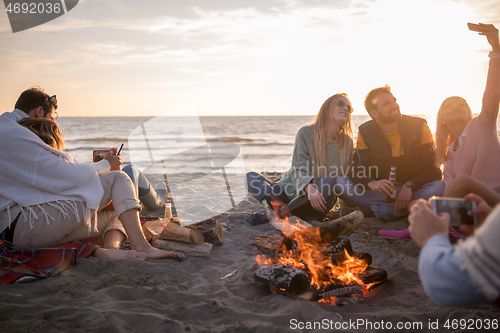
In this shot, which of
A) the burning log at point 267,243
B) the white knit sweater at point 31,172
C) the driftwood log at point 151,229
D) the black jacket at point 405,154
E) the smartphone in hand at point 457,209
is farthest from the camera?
the black jacket at point 405,154

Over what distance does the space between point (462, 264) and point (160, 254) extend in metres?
2.74

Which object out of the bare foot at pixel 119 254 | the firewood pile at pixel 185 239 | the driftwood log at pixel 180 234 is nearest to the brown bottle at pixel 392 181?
the firewood pile at pixel 185 239

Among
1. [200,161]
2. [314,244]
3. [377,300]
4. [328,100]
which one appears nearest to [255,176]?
[328,100]

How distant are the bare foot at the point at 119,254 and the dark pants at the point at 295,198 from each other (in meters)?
2.04

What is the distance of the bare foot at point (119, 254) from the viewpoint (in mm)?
3129

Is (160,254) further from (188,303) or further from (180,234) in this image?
(188,303)

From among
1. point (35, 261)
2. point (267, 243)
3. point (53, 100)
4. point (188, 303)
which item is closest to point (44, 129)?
point (53, 100)

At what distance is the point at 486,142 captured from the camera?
3580mm

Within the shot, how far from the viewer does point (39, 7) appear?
4.28 meters

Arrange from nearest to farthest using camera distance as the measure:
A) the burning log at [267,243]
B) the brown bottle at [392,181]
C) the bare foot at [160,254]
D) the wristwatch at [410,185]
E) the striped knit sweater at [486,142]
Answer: the bare foot at [160,254], the striped knit sweater at [486,142], the burning log at [267,243], the brown bottle at [392,181], the wristwatch at [410,185]

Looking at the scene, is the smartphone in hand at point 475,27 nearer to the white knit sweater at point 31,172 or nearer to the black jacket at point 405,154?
the black jacket at point 405,154

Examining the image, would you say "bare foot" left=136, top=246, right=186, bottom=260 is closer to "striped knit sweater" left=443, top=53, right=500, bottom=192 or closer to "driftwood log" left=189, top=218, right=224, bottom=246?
"driftwood log" left=189, top=218, right=224, bottom=246

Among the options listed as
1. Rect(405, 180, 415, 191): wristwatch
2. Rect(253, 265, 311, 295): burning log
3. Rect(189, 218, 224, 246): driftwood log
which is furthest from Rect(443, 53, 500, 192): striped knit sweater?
Rect(189, 218, 224, 246): driftwood log

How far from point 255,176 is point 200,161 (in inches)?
336
